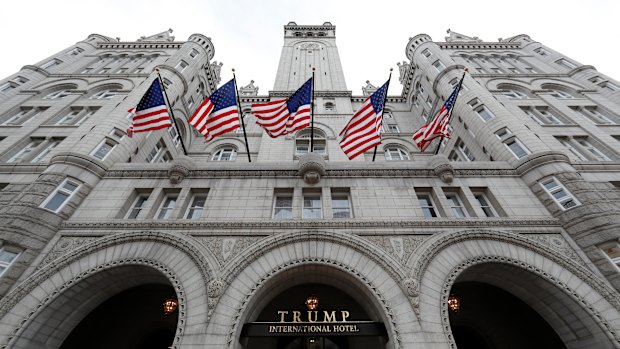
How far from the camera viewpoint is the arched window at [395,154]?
25625 mm

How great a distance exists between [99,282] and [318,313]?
31.9 ft

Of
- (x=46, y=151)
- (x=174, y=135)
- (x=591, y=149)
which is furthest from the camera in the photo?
(x=174, y=135)

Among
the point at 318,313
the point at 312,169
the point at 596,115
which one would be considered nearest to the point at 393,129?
the point at 596,115

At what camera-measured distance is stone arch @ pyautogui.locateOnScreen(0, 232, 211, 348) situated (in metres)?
9.96

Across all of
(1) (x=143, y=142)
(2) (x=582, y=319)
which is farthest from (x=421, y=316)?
(1) (x=143, y=142)

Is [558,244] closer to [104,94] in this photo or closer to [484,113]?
[484,113]

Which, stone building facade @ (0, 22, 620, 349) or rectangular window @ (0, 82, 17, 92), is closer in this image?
stone building facade @ (0, 22, 620, 349)

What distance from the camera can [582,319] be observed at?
10.4 meters

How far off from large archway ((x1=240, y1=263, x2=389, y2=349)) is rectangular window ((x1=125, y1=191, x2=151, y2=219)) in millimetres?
8537

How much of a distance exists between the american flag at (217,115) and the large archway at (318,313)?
8.41 meters

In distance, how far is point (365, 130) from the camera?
14867 mm

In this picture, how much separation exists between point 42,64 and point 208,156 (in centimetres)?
2025

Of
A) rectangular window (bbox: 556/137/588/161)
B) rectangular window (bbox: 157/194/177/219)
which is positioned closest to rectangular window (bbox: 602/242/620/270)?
rectangular window (bbox: 556/137/588/161)

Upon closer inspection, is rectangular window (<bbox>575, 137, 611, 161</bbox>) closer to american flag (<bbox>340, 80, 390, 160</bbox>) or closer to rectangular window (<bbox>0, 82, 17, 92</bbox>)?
american flag (<bbox>340, 80, 390, 160</bbox>)
